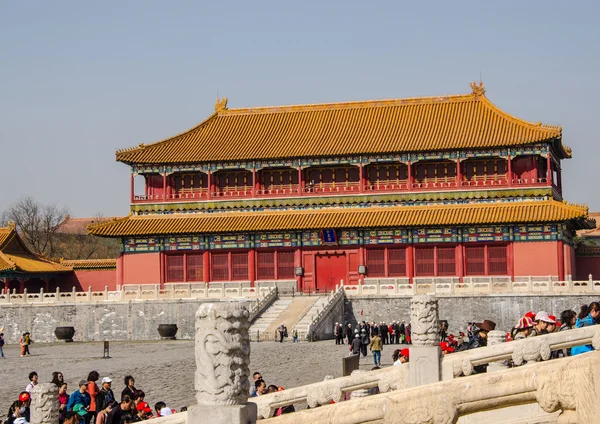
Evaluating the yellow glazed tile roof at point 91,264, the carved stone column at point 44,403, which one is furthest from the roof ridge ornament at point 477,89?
the carved stone column at point 44,403

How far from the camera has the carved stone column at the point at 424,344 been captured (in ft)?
53.3

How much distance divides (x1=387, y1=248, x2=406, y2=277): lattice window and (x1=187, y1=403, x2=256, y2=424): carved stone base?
135 ft

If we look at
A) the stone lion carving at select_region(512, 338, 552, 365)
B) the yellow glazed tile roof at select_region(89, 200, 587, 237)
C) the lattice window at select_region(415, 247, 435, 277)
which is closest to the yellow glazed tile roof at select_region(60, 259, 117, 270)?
the yellow glazed tile roof at select_region(89, 200, 587, 237)

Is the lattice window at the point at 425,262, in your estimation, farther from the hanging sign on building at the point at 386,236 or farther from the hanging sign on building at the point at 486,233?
the hanging sign on building at the point at 486,233

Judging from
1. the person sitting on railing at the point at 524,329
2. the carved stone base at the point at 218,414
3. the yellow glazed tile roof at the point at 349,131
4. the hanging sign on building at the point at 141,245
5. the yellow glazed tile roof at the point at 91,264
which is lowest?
the carved stone base at the point at 218,414

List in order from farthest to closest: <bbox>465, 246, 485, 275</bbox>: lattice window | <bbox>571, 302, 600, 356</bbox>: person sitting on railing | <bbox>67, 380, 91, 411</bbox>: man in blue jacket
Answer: <bbox>465, 246, 485, 275</bbox>: lattice window → <bbox>67, 380, 91, 411</bbox>: man in blue jacket → <bbox>571, 302, 600, 356</bbox>: person sitting on railing

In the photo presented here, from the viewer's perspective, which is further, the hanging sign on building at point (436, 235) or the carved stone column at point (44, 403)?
the hanging sign on building at point (436, 235)

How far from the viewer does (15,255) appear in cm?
5984

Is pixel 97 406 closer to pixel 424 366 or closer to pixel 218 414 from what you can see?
pixel 424 366

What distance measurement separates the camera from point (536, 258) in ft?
160

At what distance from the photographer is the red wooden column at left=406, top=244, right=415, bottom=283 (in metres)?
50.4

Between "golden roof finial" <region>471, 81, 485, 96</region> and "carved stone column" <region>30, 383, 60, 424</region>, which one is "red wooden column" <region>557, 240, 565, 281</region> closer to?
"golden roof finial" <region>471, 81, 485, 96</region>

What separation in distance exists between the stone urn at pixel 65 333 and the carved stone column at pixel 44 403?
36162mm

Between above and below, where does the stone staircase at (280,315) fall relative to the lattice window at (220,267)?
below
